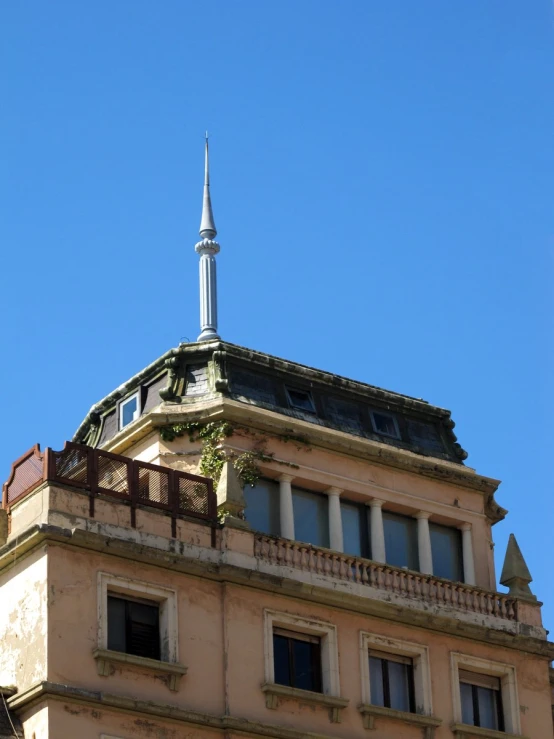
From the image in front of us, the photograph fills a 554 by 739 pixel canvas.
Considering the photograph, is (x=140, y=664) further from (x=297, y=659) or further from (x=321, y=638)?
(x=321, y=638)

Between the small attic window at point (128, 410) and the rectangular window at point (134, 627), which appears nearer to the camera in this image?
the rectangular window at point (134, 627)

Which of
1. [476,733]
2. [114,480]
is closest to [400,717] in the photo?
[476,733]

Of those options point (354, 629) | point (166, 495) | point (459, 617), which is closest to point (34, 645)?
point (166, 495)

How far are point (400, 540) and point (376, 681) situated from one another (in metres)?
5.57

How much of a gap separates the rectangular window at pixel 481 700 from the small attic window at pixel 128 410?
11.6m

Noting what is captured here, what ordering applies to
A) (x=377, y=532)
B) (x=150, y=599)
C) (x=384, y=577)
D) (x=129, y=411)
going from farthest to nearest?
1. (x=129, y=411)
2. (x=377, y=532)
3. (x=384, y=577)
4. (x=150, y=599)

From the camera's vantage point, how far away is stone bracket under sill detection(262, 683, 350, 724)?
1935 inches

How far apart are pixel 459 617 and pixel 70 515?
1196 cm

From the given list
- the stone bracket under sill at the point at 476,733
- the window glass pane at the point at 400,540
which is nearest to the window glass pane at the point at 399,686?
the stone bracket under sill at the point at 476,733

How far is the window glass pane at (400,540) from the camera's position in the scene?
55.7 meters

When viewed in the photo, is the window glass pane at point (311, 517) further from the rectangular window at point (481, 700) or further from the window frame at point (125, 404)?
the rectangular window at point (481, 700)

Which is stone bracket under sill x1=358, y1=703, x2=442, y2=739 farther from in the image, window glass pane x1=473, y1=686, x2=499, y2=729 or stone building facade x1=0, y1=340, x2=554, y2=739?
window glass pane x1=473, y1=686, x2=499, y2=729

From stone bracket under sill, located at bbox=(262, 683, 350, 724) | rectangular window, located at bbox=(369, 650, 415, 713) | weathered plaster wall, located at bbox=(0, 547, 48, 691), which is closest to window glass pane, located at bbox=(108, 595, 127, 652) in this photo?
weathered plaster wall, located at bbox=(0, 547, 48, 691)

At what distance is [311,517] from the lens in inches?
2147
